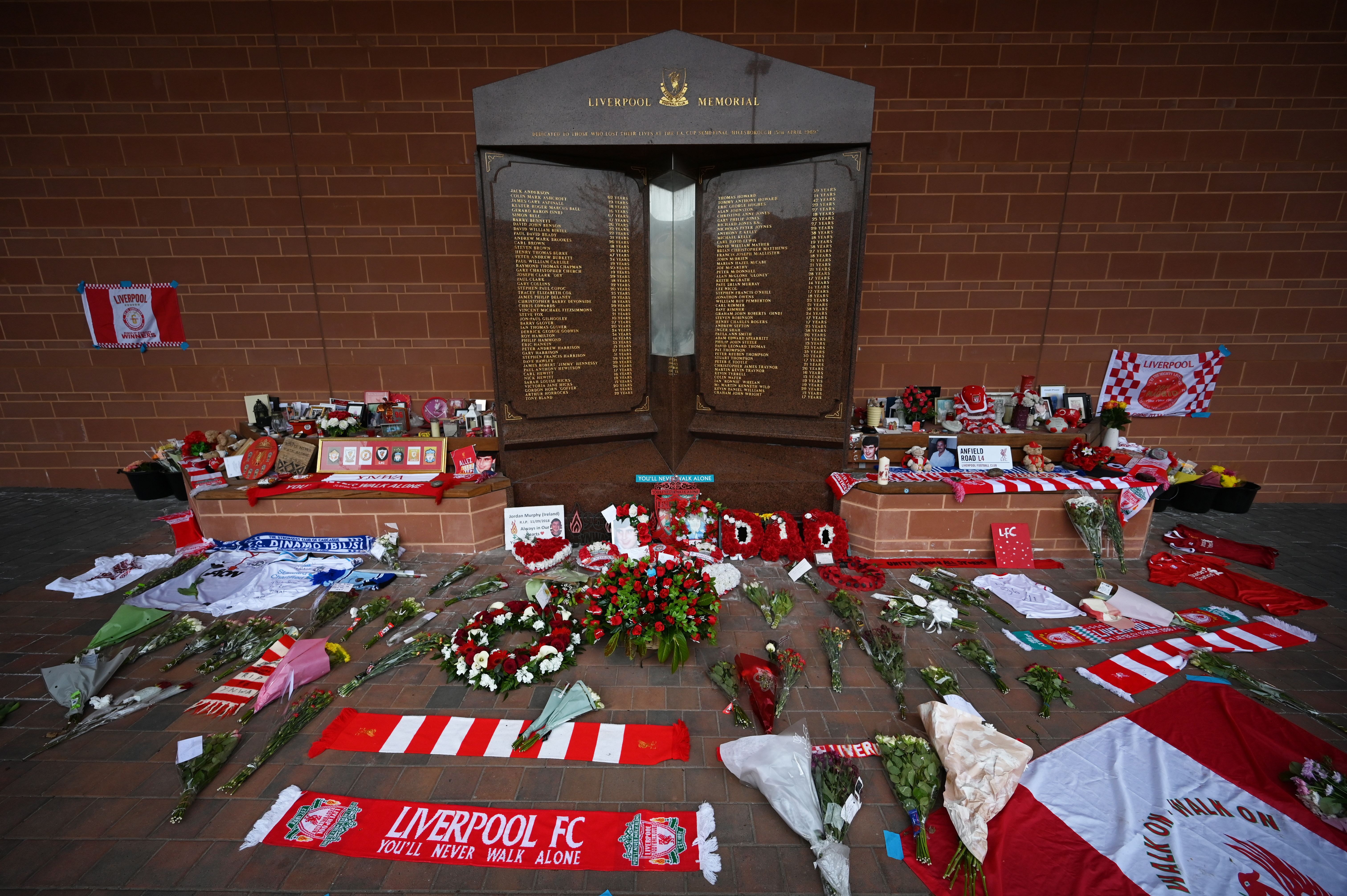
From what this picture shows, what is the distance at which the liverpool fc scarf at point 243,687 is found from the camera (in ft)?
9.87

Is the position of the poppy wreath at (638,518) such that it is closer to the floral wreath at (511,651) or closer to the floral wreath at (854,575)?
the floral wreath at (511,651)

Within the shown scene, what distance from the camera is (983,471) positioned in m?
5.21

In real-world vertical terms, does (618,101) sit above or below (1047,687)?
above

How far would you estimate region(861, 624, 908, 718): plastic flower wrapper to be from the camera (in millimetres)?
3152

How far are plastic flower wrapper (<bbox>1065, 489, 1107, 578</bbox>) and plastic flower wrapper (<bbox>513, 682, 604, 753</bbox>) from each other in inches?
175

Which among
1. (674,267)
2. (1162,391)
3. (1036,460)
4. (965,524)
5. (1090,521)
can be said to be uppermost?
(674,267)

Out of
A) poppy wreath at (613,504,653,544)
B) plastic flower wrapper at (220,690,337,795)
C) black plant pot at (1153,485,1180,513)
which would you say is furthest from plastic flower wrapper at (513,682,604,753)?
black plant pot at (1153,485,1180,513)

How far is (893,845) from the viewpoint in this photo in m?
2.27

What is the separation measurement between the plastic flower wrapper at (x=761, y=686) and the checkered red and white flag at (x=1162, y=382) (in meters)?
5.82

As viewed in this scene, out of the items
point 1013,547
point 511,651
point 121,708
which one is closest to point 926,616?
point 1013,547

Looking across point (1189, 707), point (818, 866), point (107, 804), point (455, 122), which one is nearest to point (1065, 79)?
point (1189, 707)

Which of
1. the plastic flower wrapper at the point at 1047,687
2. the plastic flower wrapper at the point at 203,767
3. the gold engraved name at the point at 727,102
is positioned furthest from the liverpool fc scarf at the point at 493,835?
→ the gold engraved name at the point at 727,102

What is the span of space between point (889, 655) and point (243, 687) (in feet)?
13.4

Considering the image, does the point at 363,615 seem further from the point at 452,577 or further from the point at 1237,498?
the point at 1237,498
